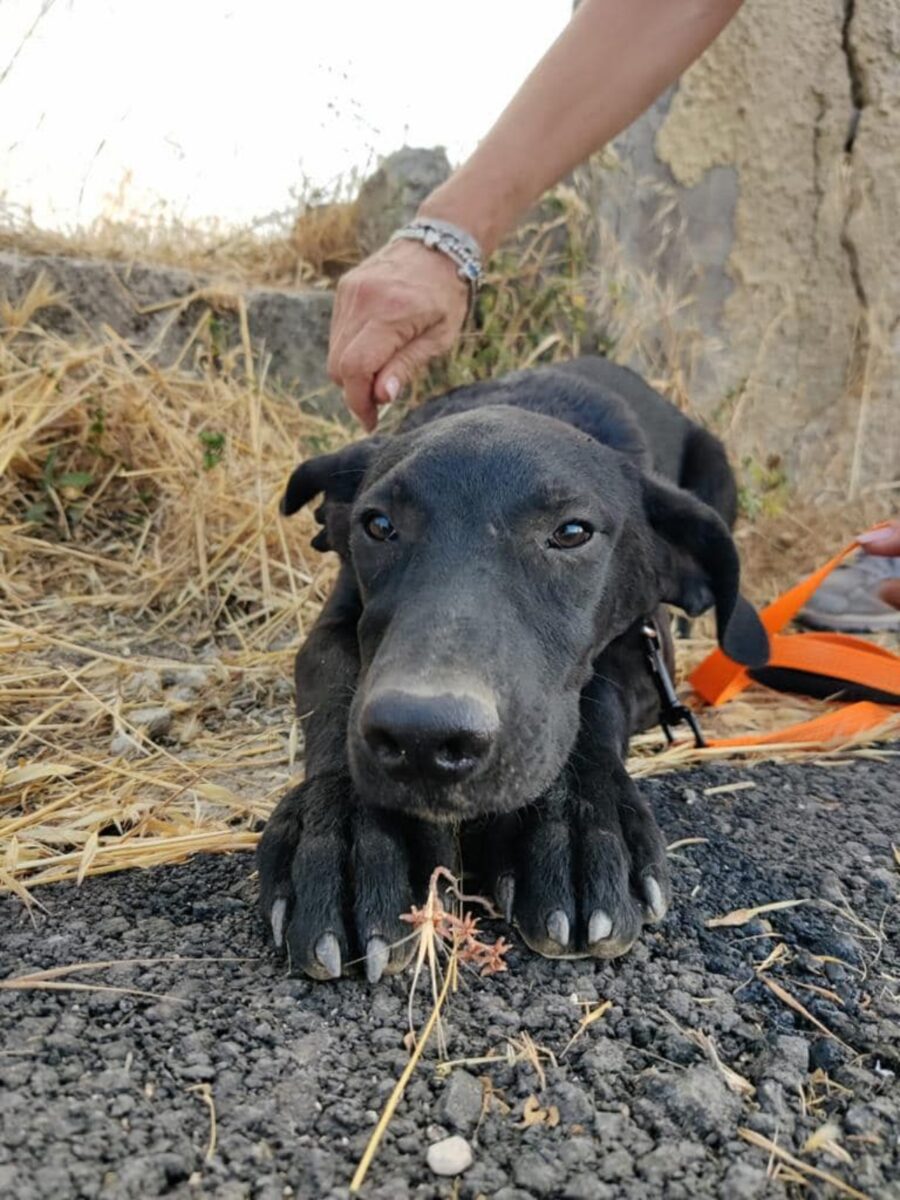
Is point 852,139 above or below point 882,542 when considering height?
above

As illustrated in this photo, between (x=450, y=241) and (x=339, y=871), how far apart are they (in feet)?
7.07

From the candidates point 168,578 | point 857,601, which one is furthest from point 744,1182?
point 857,601

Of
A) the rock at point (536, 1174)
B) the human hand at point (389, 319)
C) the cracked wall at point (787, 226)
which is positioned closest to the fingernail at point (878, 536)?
the human hand at point (389, 319)

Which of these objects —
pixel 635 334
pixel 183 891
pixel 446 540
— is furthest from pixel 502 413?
pixel 635 334

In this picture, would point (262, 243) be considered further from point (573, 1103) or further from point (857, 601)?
point (573, 1103)

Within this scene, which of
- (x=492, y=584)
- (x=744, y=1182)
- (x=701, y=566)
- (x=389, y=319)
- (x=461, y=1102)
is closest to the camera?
(x=744, y=1182)

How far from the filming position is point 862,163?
5.67m

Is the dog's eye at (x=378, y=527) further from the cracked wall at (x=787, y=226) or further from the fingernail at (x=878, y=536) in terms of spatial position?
the cracked wall at (x=787, y=226)

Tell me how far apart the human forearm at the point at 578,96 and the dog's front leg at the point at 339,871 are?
195cm

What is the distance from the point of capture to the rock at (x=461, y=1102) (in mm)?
1342

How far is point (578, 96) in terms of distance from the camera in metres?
3.11

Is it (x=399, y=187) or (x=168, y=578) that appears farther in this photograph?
(x=399, y=187)

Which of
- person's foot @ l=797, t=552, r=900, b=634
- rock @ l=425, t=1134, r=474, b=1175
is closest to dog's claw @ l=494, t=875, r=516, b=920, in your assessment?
rock @ l=425, t=1134, r=474, b=1175

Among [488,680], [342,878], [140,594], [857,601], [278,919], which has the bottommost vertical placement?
[140,594]
